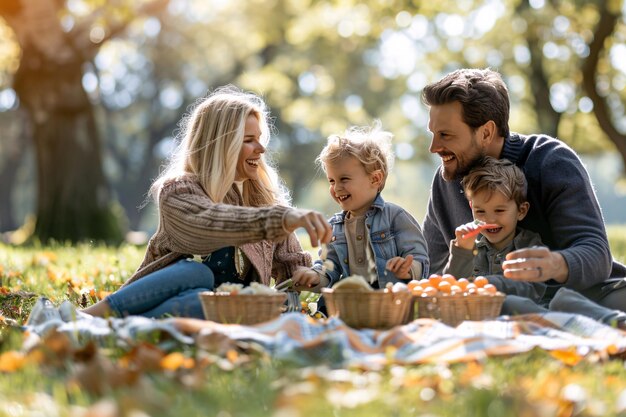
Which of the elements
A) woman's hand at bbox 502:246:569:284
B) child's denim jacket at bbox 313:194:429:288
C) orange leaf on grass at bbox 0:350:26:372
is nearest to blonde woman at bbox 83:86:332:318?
child's denim jacket at bbox 313:194:429:288

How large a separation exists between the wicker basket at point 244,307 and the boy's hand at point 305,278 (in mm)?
830

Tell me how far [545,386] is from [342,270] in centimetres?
263

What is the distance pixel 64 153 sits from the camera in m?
14.5

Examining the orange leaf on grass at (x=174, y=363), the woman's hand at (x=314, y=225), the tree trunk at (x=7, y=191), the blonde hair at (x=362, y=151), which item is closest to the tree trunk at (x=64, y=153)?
the blonde hair at (x=362, y=151)

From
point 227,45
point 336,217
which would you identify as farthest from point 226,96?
point 227,45

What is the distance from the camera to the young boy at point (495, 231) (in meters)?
4.39

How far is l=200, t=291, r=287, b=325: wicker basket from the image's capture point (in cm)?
355

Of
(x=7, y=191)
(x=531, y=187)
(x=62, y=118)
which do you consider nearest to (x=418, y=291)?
(x=531, y=187)

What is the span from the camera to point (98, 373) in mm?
2363

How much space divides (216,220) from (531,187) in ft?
5.45

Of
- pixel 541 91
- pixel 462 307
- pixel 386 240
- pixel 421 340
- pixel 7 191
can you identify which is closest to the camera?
pixel 421 340

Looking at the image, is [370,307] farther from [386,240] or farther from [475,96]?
[475,96]

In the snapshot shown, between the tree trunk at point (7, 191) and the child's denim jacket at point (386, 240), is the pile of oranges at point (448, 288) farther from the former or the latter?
the tree trunk at point (7, 191)

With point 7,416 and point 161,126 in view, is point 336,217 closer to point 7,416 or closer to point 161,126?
point 7,416
